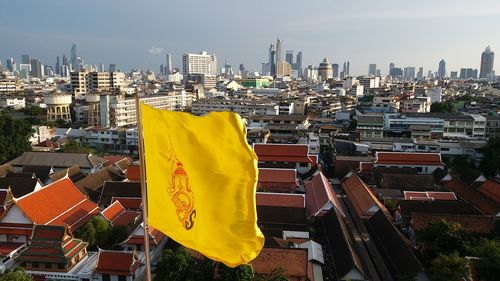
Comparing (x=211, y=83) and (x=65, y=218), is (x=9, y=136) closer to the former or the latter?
(x=65, y=218)

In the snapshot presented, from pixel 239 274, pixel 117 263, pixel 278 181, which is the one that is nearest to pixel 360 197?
pixel 278 181

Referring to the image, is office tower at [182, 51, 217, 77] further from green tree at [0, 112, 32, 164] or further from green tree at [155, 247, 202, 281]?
green tree at [155, 247, 202, 281]

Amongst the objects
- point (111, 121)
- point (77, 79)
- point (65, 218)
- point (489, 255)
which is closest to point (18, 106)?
point (77, 79)

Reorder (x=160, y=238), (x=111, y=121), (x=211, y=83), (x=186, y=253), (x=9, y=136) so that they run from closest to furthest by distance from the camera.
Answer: (x=186, y=253) < (x=160, y=238) < (x=9, y=136) < (x=111, y=121) < (x=211, y=83)

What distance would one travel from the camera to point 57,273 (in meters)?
15.6

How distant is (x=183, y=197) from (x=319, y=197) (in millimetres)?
18220

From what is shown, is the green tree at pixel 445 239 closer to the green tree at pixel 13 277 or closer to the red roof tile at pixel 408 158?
the red roof tile at pixel 408 158

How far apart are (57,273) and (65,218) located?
12.7 ft

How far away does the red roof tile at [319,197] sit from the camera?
21.7 m

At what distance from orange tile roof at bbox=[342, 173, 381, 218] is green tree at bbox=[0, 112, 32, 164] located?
2538 centimetres

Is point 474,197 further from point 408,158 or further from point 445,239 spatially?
point 445,239

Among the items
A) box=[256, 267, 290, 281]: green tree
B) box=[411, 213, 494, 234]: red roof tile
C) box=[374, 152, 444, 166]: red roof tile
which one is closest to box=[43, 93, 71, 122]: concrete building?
box=[374, 152, 444, 166]: red roof tile

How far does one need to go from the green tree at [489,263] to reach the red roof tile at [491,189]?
35.8 feet

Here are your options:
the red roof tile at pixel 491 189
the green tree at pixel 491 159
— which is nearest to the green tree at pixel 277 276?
the red roof tile at pixel 491 189
